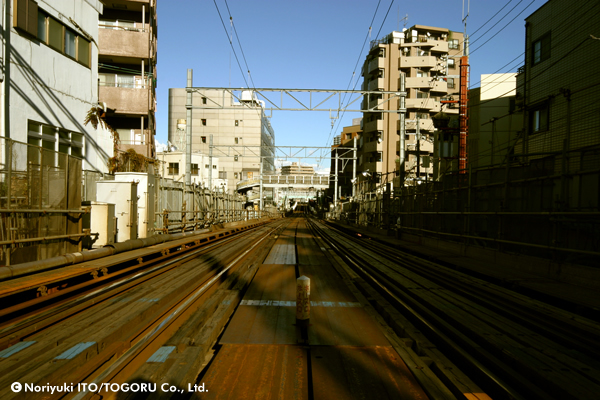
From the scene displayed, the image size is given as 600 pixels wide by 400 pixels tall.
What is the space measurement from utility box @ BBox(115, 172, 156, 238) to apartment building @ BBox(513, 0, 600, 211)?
528 inches

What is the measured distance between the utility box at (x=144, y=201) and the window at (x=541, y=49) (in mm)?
19674

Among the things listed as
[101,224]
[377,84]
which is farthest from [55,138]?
[377,84]

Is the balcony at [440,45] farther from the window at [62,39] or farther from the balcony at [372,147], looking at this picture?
the window at [62,39]

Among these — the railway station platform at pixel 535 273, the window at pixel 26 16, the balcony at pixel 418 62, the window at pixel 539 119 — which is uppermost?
the balcony at pixel 418 62

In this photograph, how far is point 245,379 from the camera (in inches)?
163

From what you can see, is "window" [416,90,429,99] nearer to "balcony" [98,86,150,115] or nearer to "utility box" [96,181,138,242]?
"balcony" [98,86,150,115]

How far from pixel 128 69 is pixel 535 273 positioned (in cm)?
3278

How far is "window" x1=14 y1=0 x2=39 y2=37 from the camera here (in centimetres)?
1407

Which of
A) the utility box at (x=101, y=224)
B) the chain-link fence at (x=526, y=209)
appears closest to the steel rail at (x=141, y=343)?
the utility box at (x=101, y=224)

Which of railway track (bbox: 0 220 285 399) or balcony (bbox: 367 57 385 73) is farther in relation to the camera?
balcony (bbox: 367 57 385 73)

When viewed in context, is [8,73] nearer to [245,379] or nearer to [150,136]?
[245,379]

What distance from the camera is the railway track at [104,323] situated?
4.10 metres

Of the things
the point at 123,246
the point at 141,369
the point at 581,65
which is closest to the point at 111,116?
the point at 123,246

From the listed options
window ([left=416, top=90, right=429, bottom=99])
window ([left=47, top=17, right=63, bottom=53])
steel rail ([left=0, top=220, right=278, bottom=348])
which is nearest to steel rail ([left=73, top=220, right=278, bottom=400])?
steel rail ([left=0, top=220, right=278, bottom=348])
